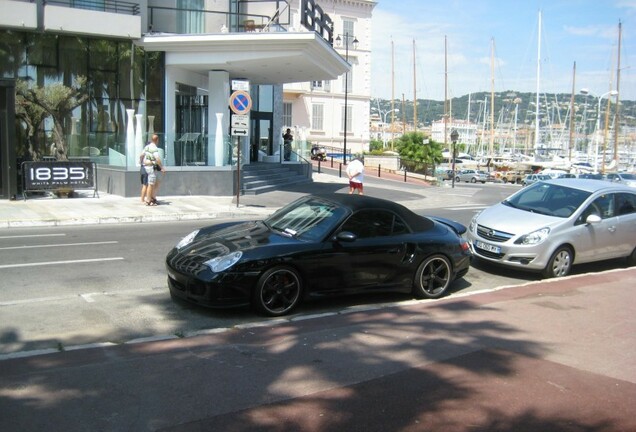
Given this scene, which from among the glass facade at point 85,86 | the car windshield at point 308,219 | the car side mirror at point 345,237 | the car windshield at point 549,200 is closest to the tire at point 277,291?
the car windshield at point 308,219

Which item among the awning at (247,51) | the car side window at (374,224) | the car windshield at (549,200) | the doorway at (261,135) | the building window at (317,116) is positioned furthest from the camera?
the building window at (317,116)

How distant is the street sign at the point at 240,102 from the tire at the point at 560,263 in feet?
31.7

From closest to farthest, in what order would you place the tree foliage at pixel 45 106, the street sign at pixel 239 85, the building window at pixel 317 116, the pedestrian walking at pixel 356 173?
1. the street sign at pixel 239 85
2. the pedestrian walking at pixel 356 173
3. the tree foliage at pixel 45 106
4. the building window at pixel 317 116

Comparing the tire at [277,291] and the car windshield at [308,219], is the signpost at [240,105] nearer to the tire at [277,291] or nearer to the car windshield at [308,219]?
the car windshield at [308,219]

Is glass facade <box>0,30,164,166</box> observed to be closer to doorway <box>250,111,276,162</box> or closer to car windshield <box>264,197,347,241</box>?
doorway <box>250,111,276,162</box>

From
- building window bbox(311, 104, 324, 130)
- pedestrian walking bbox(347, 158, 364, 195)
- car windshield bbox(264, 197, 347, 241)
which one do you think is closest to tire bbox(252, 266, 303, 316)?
car windshield bbox(264, 197, 347, 241)

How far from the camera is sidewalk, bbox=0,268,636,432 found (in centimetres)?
399

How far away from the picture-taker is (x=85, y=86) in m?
22.8

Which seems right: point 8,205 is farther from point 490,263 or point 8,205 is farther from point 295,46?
point 490,263

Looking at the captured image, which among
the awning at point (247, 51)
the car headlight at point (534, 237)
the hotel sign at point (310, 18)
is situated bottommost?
the car headlight at point (534, 237)

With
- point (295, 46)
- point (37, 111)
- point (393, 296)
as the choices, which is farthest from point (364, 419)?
point (37, 111)

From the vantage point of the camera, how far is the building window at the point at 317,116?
64812 millimetres

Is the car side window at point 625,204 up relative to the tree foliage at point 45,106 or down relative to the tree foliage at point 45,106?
down

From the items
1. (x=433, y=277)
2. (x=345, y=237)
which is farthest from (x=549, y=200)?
(x=345, y=237)
